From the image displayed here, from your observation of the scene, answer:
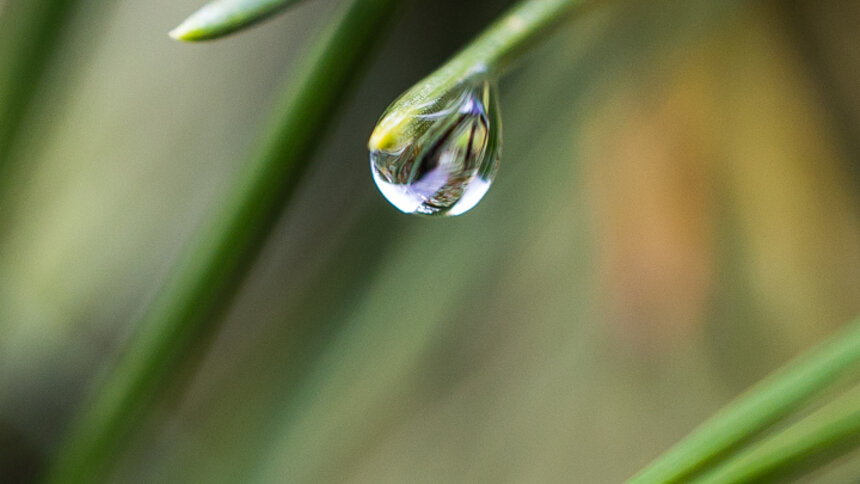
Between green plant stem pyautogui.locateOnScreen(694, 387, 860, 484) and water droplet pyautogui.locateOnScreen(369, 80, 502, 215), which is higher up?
water droplet pyautogui.locateOnScreen(369, 80, 502, 215)

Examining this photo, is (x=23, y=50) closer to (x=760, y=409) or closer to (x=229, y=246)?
(x=229, y=246)

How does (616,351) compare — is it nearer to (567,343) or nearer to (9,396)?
(567,343)


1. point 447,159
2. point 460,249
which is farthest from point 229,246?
point 460,249

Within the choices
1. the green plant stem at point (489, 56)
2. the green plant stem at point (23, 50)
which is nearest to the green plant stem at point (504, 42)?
the green plant stem at point (489, 56)

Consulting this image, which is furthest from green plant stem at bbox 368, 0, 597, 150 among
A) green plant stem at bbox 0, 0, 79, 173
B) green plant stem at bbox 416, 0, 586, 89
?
green plant stem at bbox 0, 0, 79, 173

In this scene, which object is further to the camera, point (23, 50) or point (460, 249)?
point (460, 249)

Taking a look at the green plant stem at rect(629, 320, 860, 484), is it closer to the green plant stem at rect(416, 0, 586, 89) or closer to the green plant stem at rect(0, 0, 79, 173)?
the green plant stem at rect(416, 0, 586, 89)
